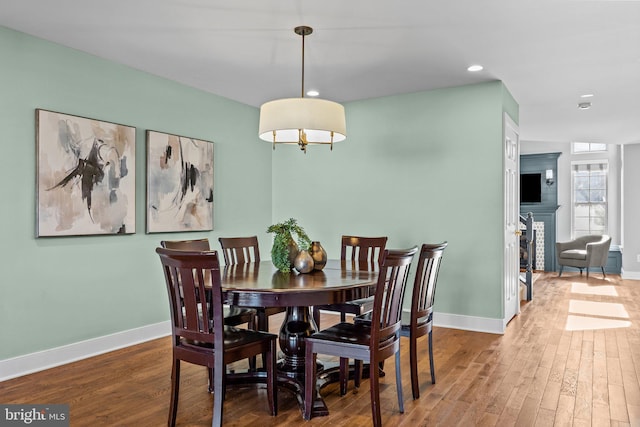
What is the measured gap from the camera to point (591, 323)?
4922 mm

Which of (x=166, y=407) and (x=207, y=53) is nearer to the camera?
(x=166, y=407)

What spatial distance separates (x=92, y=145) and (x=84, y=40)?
0.81 metres

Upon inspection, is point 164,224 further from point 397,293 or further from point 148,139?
point 397,293

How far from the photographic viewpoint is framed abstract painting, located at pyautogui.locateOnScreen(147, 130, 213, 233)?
169 inches

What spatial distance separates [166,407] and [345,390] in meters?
1.09

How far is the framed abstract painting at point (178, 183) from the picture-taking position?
4293 millimetres

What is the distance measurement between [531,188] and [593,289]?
3.17 m

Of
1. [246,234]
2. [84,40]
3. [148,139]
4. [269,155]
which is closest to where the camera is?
[84,40]

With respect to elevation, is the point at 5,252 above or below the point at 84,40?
below

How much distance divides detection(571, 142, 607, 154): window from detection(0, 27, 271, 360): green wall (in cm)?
797

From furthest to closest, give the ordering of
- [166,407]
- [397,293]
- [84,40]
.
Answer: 1. [84,40]
2. [166,407]
3. [397,293]

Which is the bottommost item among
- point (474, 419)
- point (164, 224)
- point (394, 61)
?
point (474, 419)

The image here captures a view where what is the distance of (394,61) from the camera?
12.9 feet

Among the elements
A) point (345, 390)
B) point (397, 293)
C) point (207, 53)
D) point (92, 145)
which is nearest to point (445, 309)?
point (345, 390)
